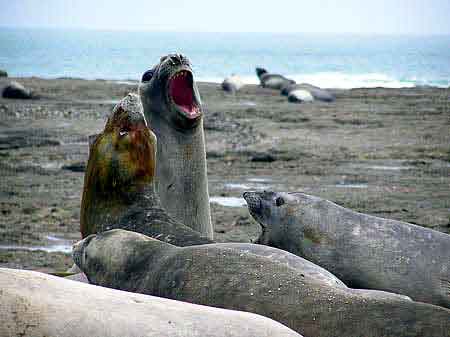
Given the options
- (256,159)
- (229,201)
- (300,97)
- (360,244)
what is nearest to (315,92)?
(300,97)

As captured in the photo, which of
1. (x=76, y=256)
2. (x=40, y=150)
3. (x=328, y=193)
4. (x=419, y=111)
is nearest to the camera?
(x=76, y=256)

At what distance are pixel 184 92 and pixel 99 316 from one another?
4.14 metres

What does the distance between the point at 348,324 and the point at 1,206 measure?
851 cm

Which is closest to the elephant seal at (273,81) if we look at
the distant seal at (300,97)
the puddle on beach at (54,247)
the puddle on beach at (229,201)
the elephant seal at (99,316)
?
the distant seal at (300,97)

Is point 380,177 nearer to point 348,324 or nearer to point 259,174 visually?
point 259,174

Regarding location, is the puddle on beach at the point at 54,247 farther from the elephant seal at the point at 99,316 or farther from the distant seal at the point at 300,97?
the distant seal at the point at 300,97

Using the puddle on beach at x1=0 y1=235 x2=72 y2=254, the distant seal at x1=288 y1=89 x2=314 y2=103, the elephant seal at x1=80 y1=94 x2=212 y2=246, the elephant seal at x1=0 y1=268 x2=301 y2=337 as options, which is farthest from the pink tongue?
the distant seal at x1=288 y1=89 x2=314 y2=103

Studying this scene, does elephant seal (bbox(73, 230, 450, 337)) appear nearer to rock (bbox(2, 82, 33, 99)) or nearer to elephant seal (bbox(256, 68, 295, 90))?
rock (bbox(2, 82, 33, 99))

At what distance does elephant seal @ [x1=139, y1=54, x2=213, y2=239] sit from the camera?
6500 millimetres

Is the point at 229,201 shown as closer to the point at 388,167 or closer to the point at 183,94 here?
the point at 388,167

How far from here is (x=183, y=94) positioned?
6.85m

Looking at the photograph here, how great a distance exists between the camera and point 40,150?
15508 millimetres

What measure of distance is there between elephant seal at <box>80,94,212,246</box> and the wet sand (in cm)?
295

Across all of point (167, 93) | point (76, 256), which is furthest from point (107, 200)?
point (167, 93)
